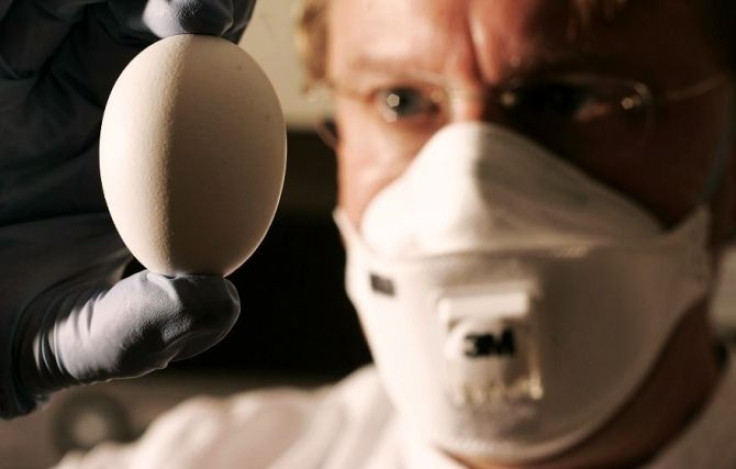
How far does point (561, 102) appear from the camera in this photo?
0.83 m

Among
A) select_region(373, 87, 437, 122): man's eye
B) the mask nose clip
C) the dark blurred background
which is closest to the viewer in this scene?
the mask nose clip

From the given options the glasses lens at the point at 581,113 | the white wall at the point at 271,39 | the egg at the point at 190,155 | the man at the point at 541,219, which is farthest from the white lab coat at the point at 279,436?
the egg at the point at 190,155

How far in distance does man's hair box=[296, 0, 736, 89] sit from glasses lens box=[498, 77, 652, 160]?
0.05 metres

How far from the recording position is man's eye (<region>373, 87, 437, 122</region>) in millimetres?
836

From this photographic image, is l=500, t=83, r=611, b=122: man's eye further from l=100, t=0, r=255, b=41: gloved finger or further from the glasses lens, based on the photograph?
l=100, t=0, r=255, b=41: gloved finger

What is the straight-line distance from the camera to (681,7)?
0.84 meters

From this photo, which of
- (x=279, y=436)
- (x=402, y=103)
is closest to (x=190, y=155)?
(x=402, y=103)

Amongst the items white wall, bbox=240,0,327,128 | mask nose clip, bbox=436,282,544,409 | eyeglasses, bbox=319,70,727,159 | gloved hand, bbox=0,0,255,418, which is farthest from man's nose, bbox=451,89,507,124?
gloved hand, bbox=0,0,255,418

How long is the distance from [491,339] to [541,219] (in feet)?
0.34

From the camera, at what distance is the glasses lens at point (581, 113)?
82 centimetres

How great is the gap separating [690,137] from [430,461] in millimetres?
348

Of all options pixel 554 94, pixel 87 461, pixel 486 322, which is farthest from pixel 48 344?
pixel 87 461

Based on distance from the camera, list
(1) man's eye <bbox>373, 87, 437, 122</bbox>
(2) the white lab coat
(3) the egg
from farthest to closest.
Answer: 1. (2) the white lab coat
2. (1) man's eye <bbox>373, 87, 437, 122</bbox>
3. (3) the egg

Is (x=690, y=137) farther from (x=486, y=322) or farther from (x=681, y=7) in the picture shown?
(x=486, y=322)
